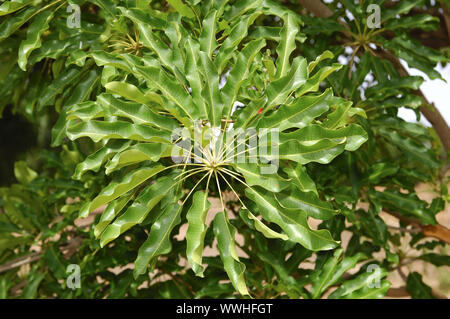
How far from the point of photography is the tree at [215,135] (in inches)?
53.3

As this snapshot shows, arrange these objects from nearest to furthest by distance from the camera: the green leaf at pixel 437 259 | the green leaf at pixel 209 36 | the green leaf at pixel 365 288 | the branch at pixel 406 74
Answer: the green leaf at pixel 209 36, the green leaf at pixel 365 288, the branch at pixel 406 74, the green leaf at pixel 437 259

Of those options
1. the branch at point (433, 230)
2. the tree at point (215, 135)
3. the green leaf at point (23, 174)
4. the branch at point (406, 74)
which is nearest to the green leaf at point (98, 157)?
the tree at point (215, 135)

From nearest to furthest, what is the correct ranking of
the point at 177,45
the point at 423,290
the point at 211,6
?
the point at 177,45 → the point at 211,6 → the point at 423,290

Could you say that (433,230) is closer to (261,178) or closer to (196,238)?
(261,178)

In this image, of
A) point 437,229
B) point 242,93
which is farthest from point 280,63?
point 437,229

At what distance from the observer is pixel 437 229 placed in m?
2.45

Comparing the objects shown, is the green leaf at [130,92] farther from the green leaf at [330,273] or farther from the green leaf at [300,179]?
the green leaf at [330,273]

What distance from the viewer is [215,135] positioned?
1447mm

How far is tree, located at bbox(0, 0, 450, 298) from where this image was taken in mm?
1354

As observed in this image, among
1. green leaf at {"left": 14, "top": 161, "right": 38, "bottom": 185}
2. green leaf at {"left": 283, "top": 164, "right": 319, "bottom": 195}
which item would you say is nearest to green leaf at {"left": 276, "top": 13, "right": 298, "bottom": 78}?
green leaf at {"left": 283, "top": 164, "right": 319, "bottom": 195}

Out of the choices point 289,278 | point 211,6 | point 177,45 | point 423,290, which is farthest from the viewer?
point 423,290

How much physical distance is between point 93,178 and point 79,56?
0.79m

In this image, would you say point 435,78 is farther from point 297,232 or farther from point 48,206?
point 48,206

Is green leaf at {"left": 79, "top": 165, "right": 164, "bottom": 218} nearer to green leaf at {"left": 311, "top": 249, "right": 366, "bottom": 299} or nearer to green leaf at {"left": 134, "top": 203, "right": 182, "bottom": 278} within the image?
green leaf at {"left": 134, "top": 203, "right": 182, "bottom": 278}
